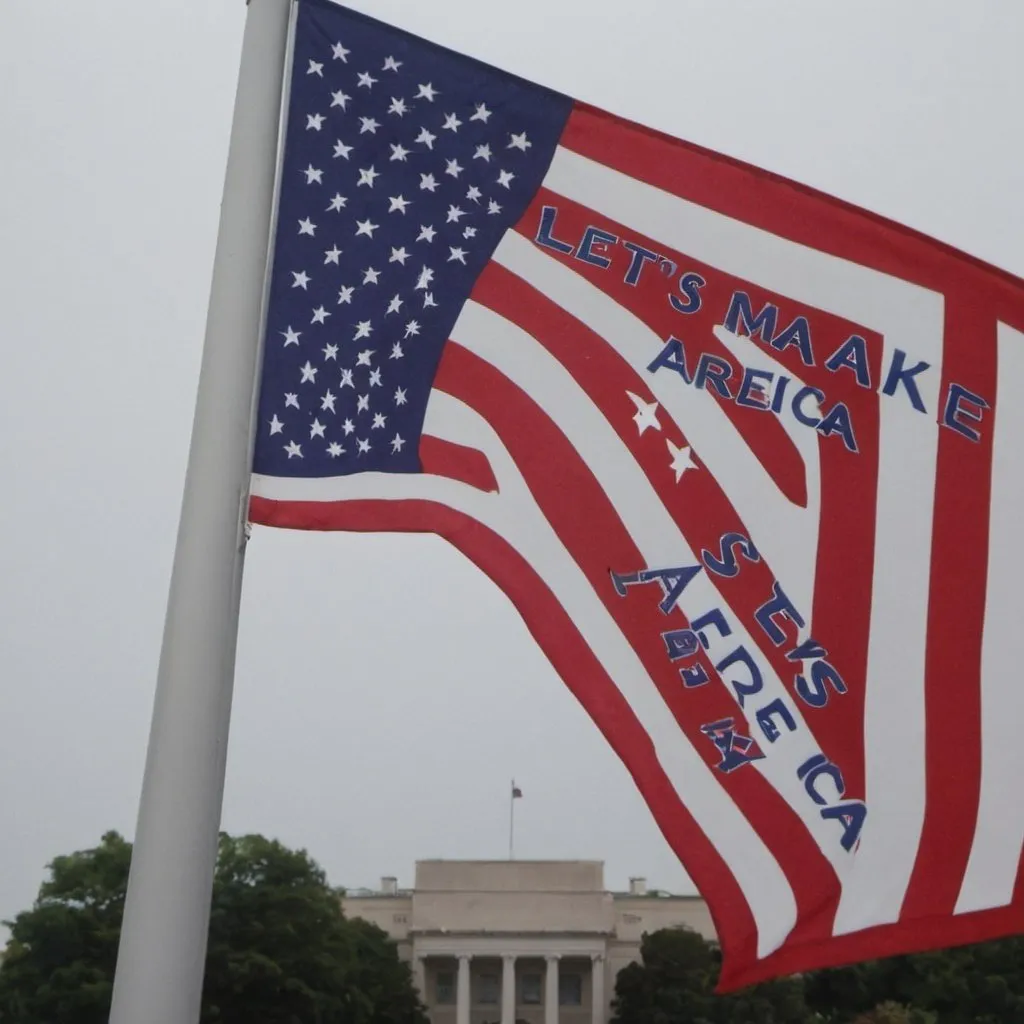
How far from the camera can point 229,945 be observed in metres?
41.0

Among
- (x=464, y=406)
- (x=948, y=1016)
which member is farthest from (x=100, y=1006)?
(x=464, y=406)

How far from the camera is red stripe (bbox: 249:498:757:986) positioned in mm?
4770

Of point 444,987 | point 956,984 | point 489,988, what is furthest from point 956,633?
point 489,988

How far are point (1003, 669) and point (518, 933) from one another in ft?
229

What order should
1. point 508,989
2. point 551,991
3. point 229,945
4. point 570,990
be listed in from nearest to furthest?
point 229,945, point 551,991, point 508,989, point 570,990

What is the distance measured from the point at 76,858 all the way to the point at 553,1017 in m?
35.5

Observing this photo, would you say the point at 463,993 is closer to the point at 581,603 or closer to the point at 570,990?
the point at 570,990

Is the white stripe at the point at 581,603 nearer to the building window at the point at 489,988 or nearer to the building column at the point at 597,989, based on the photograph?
the building column at the point at 597,989

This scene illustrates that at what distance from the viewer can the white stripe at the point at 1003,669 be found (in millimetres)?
4852

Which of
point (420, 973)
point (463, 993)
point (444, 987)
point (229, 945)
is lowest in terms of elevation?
point (229, 945)

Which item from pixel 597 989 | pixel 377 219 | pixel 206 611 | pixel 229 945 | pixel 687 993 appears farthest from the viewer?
pixel 597 989

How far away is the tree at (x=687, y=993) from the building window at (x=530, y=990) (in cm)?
756

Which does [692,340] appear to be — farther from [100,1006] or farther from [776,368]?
[100,1006]

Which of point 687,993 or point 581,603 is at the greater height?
point 687,993
